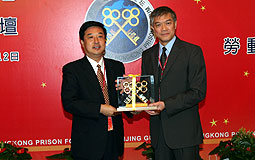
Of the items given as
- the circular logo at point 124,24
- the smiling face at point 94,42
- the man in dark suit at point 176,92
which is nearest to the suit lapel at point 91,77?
the smiling face at point 94,42

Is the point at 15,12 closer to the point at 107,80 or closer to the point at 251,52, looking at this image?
the point at 107,80

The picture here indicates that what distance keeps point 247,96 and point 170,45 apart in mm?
1851

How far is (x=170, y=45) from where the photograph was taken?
229 cm

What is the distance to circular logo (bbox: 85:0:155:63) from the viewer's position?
10.9 ft

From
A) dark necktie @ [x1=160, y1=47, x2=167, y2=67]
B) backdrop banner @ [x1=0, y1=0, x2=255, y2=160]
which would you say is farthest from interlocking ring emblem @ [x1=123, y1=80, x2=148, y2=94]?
backdrop banner @ [x1=0, y1=0, x2=255, y2=160]

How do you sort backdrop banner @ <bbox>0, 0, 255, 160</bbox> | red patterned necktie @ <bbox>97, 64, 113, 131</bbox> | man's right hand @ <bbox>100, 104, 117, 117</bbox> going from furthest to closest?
1. backdrop banner @ <bbox>0, 0, 255, 160</bbox>
2. red patterned necktie @ <bbox>97, 64, 113, 131</bbox>
3. man's right hand @ <bbox>100, 104, 117, 117</bbox>

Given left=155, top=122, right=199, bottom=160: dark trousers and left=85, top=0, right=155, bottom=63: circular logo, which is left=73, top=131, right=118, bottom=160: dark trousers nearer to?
left=155, top=122, right=199, bottom=160: dark trousers

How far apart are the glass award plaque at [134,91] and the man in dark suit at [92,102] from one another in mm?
115

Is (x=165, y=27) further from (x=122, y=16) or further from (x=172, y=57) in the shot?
(x=122, y=16)

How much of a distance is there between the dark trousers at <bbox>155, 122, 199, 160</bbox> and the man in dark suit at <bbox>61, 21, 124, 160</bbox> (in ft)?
1.17

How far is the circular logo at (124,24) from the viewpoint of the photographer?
333 cm

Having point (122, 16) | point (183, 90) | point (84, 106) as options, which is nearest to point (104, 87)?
point (84, 106)

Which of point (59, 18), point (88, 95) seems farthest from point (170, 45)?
point (59, 18)

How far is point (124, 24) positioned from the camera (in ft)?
11.0
